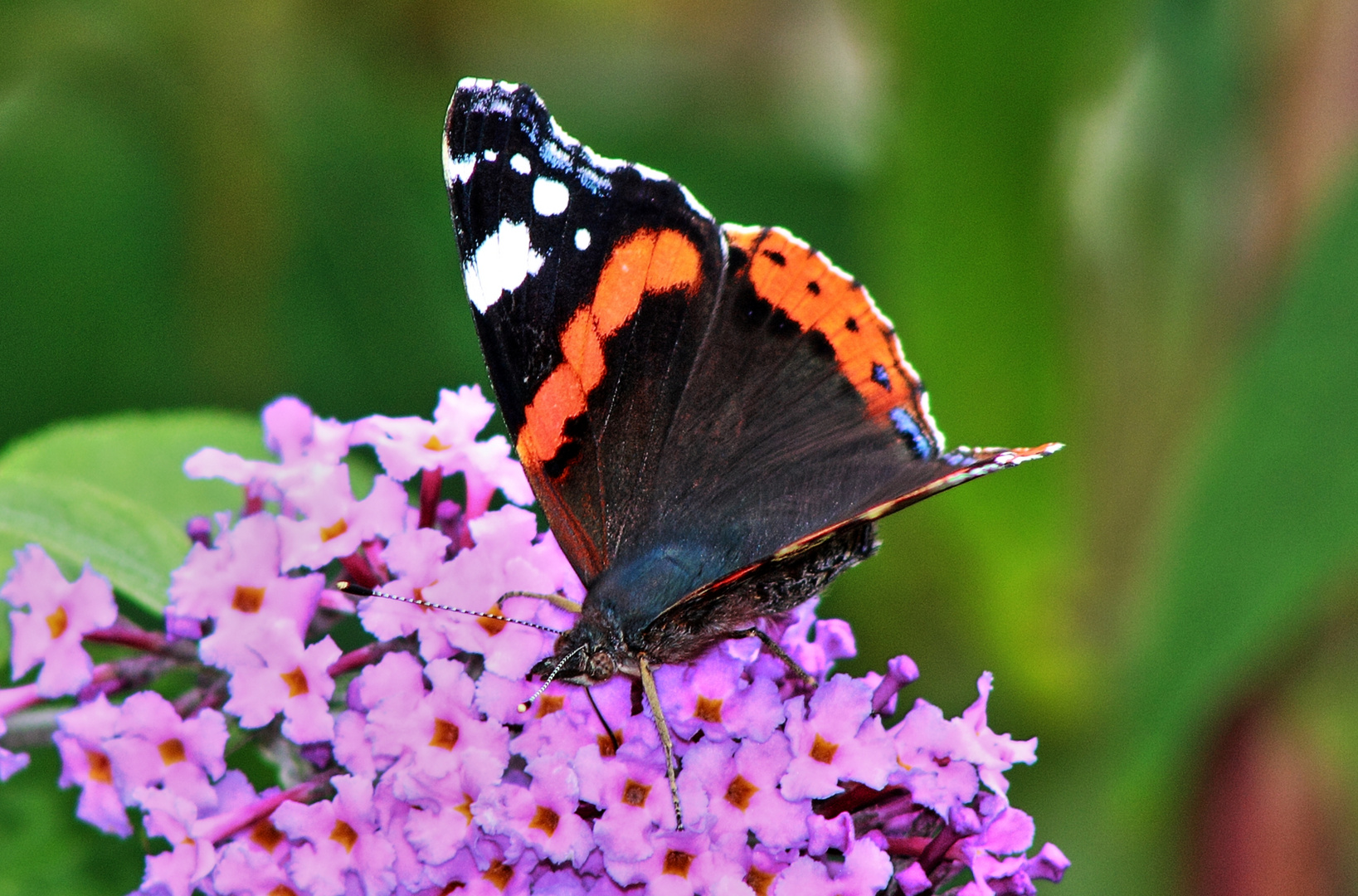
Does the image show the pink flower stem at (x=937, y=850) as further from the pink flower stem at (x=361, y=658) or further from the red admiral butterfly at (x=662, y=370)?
the pink flower stem at (x=361, y=658)

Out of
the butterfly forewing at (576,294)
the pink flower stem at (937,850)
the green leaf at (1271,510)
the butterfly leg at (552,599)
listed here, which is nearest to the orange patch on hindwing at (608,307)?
the butterfly forewing at (576,294)

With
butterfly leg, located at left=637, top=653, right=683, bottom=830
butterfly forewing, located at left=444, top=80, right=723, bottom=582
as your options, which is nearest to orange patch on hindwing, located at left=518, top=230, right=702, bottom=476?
butterfly forewing, located at left=444, top=80, right=723, bottom=582

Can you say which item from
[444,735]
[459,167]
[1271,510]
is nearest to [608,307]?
[459,167]

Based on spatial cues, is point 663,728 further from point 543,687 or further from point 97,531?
point 97,531

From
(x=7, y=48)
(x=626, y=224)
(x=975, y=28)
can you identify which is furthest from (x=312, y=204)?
(x=626, y=224)

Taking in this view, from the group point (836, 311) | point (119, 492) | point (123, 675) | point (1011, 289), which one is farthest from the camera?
point (1011, 289)
